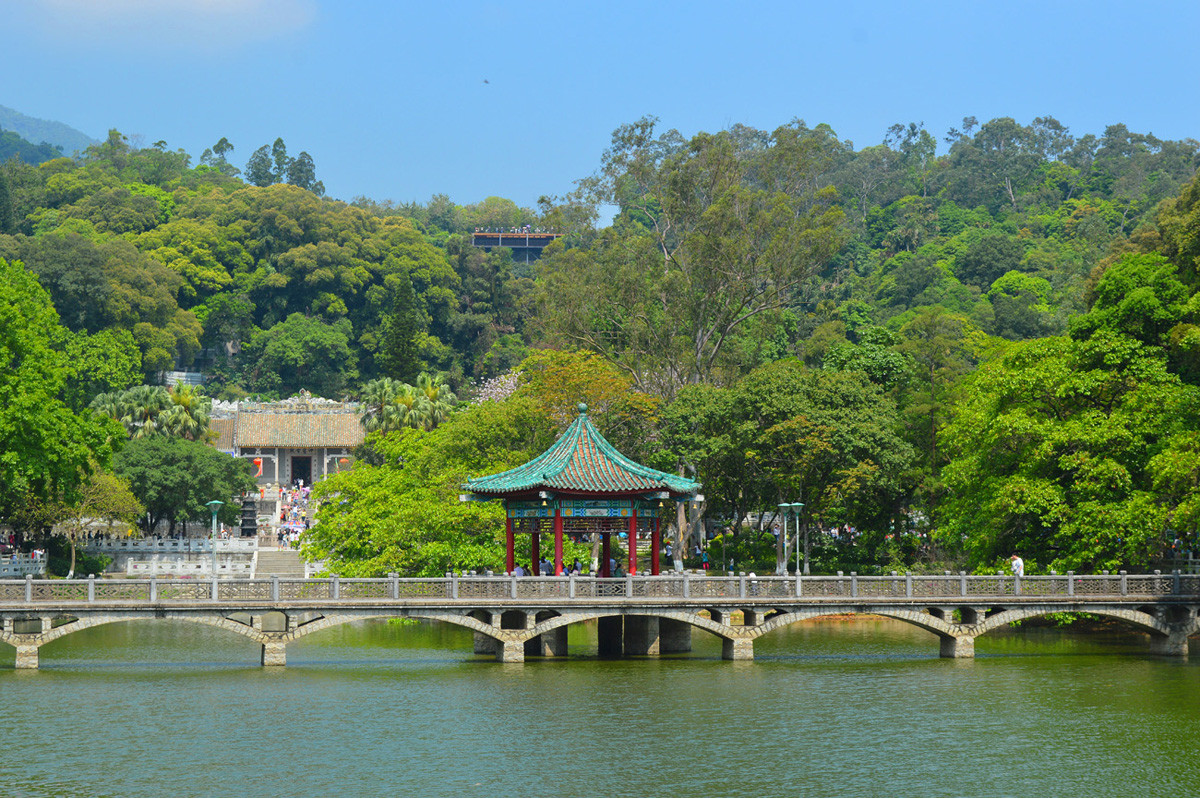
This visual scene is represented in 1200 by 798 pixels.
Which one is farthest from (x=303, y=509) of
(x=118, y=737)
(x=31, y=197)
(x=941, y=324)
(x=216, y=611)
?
(x=31, y=197)

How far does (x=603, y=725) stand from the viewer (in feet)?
90.3

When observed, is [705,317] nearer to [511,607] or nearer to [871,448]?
[871,448]

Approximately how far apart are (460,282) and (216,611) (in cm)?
8936

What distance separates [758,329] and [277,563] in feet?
79.2

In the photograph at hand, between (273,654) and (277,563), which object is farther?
(277,563)

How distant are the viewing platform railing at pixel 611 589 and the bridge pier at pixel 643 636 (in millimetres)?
2205

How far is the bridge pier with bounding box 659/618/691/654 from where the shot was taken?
39.4m

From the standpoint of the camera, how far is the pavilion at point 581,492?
121 ft

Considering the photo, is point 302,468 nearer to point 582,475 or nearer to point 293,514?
point 293,514

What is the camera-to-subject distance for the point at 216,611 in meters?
34.1

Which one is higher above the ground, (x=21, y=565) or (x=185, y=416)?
(x=185, y=416)

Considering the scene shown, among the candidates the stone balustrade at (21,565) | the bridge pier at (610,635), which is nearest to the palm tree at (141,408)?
the stone balustrade at (21,565)

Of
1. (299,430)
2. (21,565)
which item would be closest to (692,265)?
(21,565)

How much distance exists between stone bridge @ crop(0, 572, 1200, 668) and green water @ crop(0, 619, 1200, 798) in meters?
0.99
